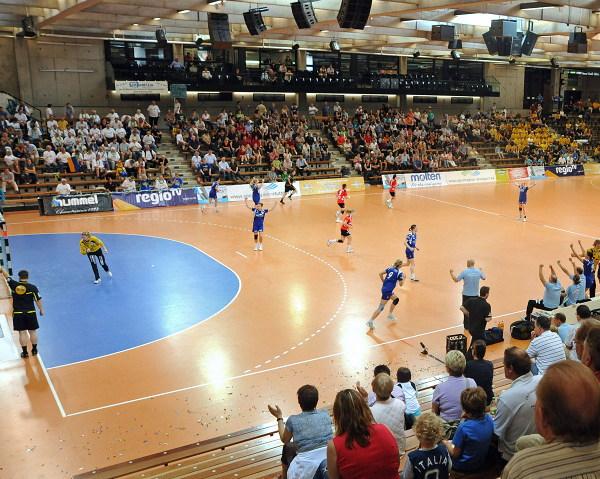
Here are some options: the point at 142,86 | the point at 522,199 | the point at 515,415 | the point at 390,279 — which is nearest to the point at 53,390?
the point at 390,279

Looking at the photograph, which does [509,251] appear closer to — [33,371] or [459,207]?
[459,207]

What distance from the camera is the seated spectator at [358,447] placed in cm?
345

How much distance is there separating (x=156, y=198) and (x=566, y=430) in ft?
83.1

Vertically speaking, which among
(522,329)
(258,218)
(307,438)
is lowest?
(522,329)

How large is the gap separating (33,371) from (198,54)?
2854 centimetres

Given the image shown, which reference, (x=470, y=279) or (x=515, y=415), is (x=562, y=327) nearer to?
(x=470, y=279)

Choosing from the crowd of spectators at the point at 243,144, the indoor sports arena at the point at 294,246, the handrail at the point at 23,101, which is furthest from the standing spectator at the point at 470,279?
the handrail at the point at 23,101

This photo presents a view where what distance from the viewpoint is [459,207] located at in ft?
85.4

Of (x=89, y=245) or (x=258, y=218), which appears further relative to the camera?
(x=258, y=218)

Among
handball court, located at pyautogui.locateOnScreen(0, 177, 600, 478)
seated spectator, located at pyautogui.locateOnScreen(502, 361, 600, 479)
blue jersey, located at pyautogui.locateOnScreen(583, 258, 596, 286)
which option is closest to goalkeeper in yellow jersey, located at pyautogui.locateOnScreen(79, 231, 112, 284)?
handball court, located at pyautogui.locateOnScreen(0, 177, 600, 478)

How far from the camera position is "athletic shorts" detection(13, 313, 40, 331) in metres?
9.88

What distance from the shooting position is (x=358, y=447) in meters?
3.48

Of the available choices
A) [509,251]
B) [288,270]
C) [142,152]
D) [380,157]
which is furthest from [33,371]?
[380,157]

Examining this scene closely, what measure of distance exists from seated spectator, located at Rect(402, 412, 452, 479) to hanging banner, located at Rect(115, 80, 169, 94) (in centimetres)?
3054
